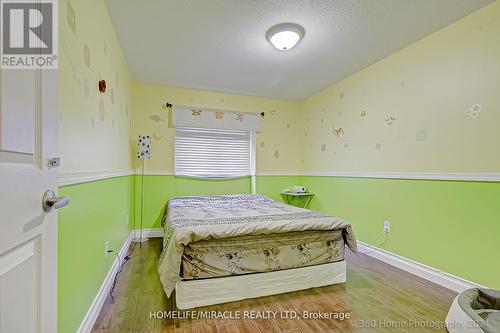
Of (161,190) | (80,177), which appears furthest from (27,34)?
(161,190)

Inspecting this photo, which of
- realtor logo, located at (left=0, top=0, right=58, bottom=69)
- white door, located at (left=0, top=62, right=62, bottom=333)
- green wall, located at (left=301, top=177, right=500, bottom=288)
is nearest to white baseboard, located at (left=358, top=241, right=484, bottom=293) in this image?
green wall, located at (left=301, top=177, right=500, bottom=288)

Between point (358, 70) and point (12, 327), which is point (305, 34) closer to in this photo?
point (358, 70)

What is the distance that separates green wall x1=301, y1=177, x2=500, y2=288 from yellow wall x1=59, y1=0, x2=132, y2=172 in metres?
2.72

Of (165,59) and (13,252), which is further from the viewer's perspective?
(165,59)

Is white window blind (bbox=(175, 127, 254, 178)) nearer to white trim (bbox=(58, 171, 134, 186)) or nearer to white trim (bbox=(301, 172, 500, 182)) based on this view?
white trim (bbox=(301, 172, 500, 182))

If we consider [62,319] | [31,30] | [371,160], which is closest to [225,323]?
[62,319]

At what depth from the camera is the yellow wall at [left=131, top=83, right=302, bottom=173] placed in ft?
11.1

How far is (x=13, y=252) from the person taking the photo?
1.82 feet

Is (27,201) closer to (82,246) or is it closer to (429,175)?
(82,246)

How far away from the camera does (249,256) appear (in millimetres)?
1809

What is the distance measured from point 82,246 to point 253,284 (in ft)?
3.86

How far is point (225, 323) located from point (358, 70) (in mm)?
3020

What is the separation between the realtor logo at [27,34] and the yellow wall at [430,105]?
8.73 ft

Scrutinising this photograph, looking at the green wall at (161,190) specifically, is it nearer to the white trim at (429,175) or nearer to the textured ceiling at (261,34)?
the textured ceiling at (261,34)
